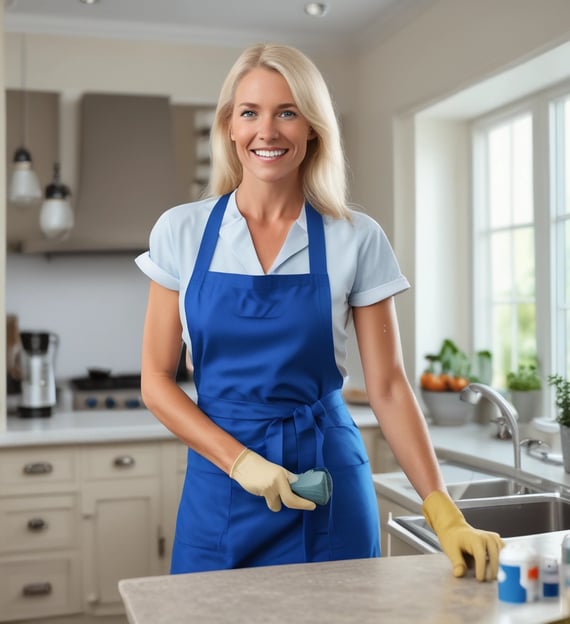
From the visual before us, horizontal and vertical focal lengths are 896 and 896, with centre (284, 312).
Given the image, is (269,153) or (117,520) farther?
(117,520)

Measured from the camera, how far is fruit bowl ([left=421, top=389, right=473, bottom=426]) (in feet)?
11.7

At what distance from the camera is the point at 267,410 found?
1.66 metres

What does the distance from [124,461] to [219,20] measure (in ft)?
6.35

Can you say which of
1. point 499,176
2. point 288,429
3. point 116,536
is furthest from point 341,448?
point 499,176

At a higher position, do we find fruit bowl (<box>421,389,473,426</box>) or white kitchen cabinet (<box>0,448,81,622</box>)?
fruit bowl (<box>421,389,473,426</box>)

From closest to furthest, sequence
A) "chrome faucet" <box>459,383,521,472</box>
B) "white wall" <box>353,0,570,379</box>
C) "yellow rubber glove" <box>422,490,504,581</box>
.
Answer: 1. "yellow rubber glove" <box>422,490,504,581</box>
2. "chrome faucet" <box>459,383,521,472</box>
3. "white wall" <box>353,0,570,379</box>

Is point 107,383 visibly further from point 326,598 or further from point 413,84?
point 326,598

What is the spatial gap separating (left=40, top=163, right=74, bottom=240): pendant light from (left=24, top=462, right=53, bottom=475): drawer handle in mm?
971

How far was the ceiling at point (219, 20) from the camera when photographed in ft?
12.0

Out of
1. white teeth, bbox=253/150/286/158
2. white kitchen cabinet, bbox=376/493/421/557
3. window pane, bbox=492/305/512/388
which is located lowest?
white kitchen cabinet, bbox=376/493/421/557

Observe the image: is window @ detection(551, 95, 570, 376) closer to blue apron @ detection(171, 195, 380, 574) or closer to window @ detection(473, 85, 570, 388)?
window @ detection(473, 85, 570, 388)

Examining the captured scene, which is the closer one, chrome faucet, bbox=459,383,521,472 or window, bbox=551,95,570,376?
chrome faucet, bbox=459,383,521,472

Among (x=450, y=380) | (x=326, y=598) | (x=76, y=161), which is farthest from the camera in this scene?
(x=76, y=161)

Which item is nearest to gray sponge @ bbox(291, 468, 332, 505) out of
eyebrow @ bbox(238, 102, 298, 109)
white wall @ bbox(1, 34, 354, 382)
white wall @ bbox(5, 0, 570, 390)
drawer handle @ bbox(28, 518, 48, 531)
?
eyebrow @ bbox(238, 102, 298, 109)
